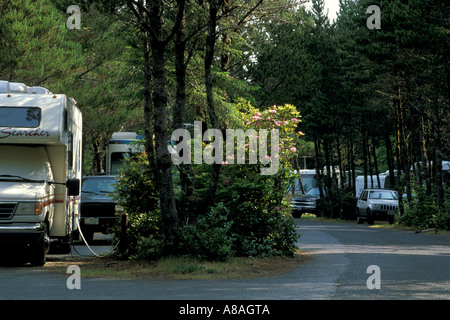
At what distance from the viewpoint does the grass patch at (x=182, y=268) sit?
13266 mm

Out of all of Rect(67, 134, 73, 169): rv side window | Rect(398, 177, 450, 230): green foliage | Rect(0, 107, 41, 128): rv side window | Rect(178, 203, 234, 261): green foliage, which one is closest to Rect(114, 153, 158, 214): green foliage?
Rect(67, 134, 73, 169): rv side window

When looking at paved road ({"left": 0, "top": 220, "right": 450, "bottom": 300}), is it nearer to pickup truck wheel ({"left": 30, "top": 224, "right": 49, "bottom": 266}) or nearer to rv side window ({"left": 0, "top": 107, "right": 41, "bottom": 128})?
pickup truck wheel ({"left": 30, "top": 224, "right": 49, "bottom": 266})

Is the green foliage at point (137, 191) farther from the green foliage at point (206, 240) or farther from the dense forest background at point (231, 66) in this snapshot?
the green foliage at point (206, 240)

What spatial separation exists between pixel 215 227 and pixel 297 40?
30.1 m

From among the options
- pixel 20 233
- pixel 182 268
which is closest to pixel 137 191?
pixel 20 233

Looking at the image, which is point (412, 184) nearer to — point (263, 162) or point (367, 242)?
point (367, 242)

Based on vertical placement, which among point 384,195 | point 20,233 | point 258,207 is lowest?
point 20,233

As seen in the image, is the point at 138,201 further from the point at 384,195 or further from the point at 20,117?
the point at 384,195

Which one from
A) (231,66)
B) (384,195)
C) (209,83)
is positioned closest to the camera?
(209,83)

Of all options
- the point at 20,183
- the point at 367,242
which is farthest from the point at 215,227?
the point at 367,242

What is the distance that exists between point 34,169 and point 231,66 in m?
10.3

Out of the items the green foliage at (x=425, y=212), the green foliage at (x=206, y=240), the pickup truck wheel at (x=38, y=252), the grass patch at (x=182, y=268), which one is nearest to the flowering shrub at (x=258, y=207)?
the grass patch at (x=182, y=268)

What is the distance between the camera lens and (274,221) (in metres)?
16.8

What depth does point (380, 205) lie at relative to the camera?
39.7 metres
